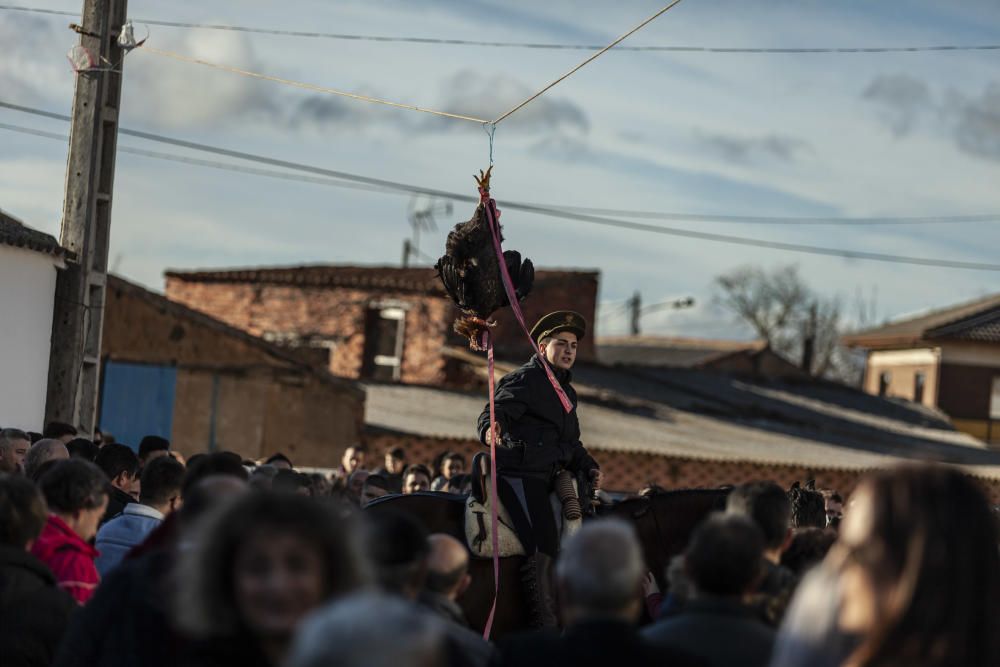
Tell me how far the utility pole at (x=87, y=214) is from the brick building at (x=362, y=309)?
64.9 ft

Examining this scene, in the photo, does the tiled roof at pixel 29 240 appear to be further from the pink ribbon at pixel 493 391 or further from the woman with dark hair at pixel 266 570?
the woman with dark hair at pixel 266 570

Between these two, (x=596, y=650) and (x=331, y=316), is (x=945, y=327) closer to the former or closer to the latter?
(x=331, y=316)

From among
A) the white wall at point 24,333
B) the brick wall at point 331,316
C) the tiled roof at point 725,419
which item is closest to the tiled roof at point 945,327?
the tiled roof at point 725,419

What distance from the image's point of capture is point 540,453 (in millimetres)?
9992

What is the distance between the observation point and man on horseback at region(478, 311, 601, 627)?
31.9 ft

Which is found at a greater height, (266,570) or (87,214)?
(87,214)

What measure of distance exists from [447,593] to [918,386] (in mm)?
48956

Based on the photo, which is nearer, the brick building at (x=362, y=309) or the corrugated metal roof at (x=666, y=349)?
the brick building at (x=362, y=309)

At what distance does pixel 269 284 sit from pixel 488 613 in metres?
30.3

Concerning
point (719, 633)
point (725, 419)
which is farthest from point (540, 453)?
point (725, 419)

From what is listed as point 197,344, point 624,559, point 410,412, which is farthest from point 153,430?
point 624,559

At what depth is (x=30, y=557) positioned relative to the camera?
218 inches

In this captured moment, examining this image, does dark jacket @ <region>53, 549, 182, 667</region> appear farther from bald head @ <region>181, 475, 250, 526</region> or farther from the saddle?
the saddle

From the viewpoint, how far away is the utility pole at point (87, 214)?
15836mm
